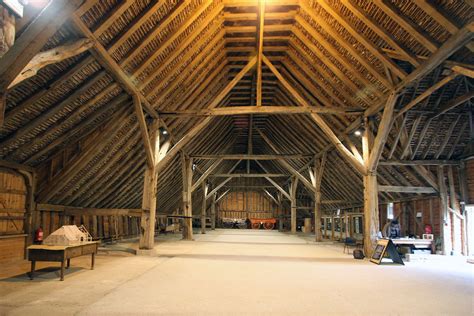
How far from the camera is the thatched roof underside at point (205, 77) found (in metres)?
5.95

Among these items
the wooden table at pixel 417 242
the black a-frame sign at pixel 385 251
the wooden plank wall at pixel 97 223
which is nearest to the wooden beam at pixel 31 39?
the wooden plank wall at pixel 97 223

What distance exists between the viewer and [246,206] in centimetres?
2628

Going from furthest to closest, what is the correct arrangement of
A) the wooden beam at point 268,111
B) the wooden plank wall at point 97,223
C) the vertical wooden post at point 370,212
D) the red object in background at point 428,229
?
the red object in background at point 428,229 → the wooden beam at point 268,111 → the vertical wooden post at point 370,212 → the wooden plank wall at point 97,223

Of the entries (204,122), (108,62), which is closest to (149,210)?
(204,122)

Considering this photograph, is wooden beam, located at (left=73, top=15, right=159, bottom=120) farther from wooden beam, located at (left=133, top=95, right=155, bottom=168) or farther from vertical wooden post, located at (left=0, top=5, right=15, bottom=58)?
vertical wooden post, located at (left=0, top=5, right=15, bottom=58)

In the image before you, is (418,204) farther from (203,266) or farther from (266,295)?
(266,295)

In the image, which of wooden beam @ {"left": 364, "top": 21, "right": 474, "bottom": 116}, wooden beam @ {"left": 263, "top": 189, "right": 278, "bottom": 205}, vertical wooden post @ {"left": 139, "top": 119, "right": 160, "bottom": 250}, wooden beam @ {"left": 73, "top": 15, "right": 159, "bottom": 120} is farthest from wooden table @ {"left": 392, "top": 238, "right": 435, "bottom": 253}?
wooden beam @ {"left": 263, "top": 189, "right": 278, "bottom": 205}

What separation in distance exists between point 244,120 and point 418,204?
7828 mm

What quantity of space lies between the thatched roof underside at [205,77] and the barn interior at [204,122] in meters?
0.04

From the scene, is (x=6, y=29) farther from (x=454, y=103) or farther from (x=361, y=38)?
(x=454, y=103)

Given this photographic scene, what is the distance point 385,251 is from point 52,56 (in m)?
7.54

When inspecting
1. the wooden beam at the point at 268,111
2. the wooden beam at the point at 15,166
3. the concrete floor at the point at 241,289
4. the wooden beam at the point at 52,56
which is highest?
the wooden beam at the point at 268,111

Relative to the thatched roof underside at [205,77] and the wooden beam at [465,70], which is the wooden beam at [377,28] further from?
the wooden beam at [465,70]

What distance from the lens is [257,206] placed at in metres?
26.3
